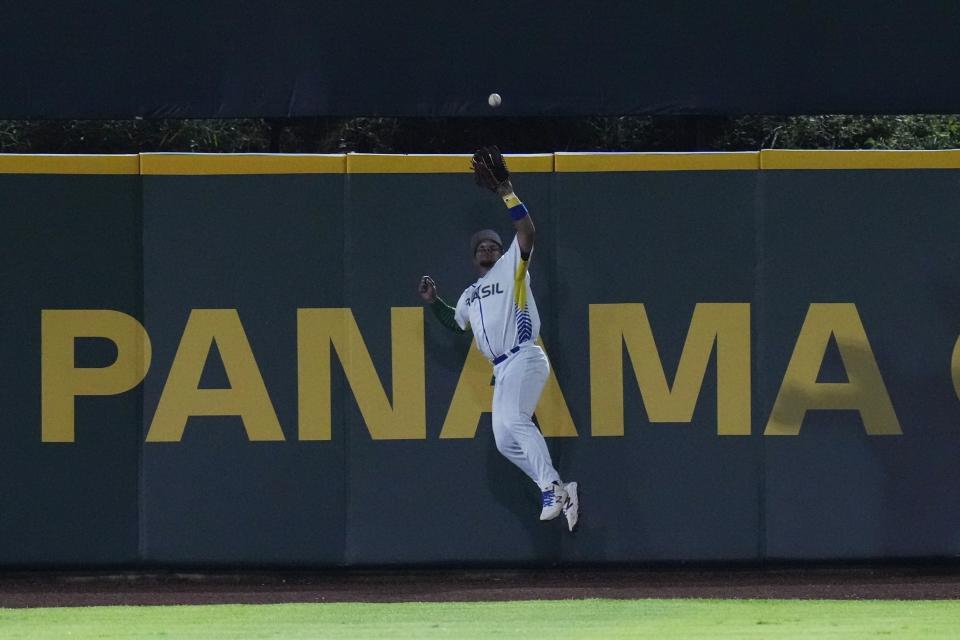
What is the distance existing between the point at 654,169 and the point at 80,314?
328 cm

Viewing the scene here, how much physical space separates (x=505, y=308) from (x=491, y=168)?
806 mm

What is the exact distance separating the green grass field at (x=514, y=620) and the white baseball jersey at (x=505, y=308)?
4.66ft

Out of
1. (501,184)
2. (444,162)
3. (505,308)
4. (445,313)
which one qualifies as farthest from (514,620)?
(444,162)

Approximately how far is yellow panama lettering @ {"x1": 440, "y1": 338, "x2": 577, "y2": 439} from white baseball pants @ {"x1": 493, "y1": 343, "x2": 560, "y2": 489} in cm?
18

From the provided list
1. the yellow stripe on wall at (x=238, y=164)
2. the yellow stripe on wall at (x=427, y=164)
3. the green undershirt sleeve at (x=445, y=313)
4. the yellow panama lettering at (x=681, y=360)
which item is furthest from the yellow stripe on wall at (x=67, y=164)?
the yellow panama lettering at (x=681, y=360)

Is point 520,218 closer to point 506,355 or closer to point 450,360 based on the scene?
point 506,355

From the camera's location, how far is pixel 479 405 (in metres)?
8.86

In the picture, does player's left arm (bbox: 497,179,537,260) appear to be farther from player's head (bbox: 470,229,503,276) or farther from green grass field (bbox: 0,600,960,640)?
green grass field (bbox: 0,600,960,640)

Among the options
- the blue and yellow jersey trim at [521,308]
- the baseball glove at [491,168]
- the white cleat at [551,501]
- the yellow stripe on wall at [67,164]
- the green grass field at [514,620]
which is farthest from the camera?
the yellow stripe on wall at [67,164]

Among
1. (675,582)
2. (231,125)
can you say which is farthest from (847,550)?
(231,125)

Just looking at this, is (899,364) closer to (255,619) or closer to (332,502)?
(332,502)

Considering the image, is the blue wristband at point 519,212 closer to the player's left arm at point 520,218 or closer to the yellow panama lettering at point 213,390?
the player's left arm at point 520,218

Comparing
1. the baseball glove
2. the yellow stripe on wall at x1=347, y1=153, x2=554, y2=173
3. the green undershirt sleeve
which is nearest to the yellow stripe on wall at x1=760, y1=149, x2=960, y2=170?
the yellow stripe on wall at x1=347, y1=153, x2=554, y2=173

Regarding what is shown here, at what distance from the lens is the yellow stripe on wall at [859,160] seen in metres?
8.82
